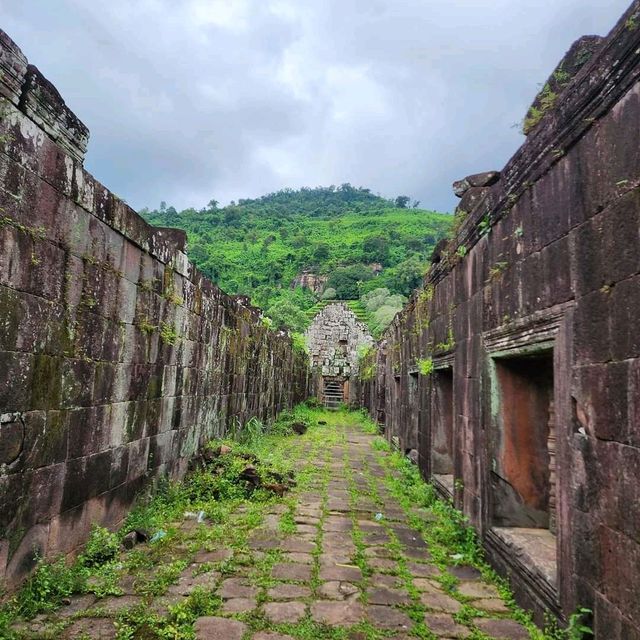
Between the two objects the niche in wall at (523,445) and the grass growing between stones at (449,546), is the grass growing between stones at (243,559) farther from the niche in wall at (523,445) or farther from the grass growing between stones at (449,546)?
the niche in wall at (523,445)

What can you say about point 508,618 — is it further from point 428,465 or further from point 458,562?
point 428,465

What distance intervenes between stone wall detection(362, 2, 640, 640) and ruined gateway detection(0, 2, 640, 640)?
1cm

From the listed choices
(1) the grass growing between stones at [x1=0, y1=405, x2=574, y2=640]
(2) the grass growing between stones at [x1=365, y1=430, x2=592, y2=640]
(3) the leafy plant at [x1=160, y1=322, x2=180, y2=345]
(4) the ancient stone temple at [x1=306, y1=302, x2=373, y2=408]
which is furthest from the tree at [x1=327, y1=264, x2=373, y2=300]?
(3) the leafy plant at [x1=160, y1=322, x2=180, y2=345]

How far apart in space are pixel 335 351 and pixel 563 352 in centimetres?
2918

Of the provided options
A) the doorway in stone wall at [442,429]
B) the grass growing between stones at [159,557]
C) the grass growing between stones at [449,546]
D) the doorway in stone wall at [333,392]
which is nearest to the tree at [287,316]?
the doorway in stone wall at [333,392]

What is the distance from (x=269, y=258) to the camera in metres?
77.4

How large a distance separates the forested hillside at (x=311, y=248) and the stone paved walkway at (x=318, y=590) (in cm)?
3570

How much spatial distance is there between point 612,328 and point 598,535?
44.2 inches

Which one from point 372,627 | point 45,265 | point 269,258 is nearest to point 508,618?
point 372,627

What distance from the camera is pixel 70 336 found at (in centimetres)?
372

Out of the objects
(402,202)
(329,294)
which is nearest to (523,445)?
(329,294)

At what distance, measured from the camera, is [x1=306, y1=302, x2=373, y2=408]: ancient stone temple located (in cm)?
2947

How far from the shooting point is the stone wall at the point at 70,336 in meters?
3.07

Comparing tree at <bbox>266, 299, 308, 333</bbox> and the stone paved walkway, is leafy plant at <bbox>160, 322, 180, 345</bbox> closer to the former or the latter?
the stone paved walkway
